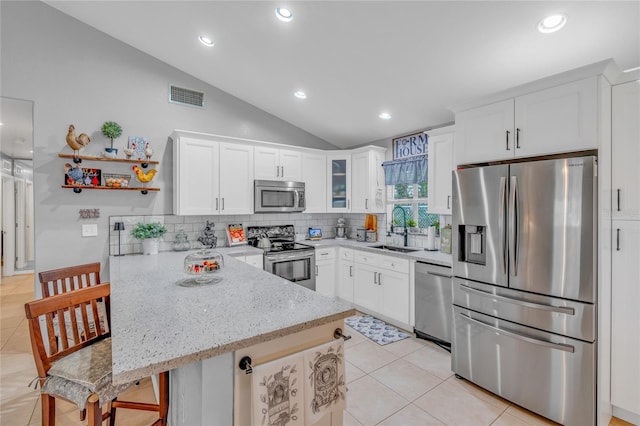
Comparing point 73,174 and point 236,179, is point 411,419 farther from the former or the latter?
point 73,174

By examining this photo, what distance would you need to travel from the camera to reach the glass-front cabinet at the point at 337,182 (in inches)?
184

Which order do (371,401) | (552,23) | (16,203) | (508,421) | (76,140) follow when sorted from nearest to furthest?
(552,23) < (508,421) < (371,401) < (76,140) < (16,203)

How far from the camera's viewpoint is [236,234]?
4062 mm

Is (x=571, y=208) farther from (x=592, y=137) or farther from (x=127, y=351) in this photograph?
(x=127, y=351)

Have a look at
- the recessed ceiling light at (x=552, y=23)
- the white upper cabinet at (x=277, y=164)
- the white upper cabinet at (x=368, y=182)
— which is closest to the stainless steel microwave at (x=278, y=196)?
the white upper cabinet at (x=277, y=164)

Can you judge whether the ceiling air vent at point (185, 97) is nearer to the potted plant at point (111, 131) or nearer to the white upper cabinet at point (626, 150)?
the potted plant at point (111, 131)

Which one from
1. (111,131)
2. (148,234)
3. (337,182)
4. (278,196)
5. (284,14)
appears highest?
(284,14)

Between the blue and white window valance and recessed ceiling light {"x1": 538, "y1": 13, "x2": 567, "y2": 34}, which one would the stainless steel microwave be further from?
recessed ceiling light {"x1": 538, "y1": 13, "x2": 567, "y2": 34}

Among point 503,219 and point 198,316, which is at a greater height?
point 503,219

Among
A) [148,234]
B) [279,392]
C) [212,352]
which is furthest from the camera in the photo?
[148,234]

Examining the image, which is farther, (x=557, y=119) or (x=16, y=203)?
(x=16, y=203)

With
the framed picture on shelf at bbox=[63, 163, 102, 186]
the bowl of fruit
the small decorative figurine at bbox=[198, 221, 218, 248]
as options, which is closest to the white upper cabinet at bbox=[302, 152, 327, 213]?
the small decorative figurine at bbox=[198, 221, 218, 248]

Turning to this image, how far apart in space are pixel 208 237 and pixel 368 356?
2.39 m

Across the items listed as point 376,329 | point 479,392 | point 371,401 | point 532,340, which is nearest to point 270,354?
point 371,401
